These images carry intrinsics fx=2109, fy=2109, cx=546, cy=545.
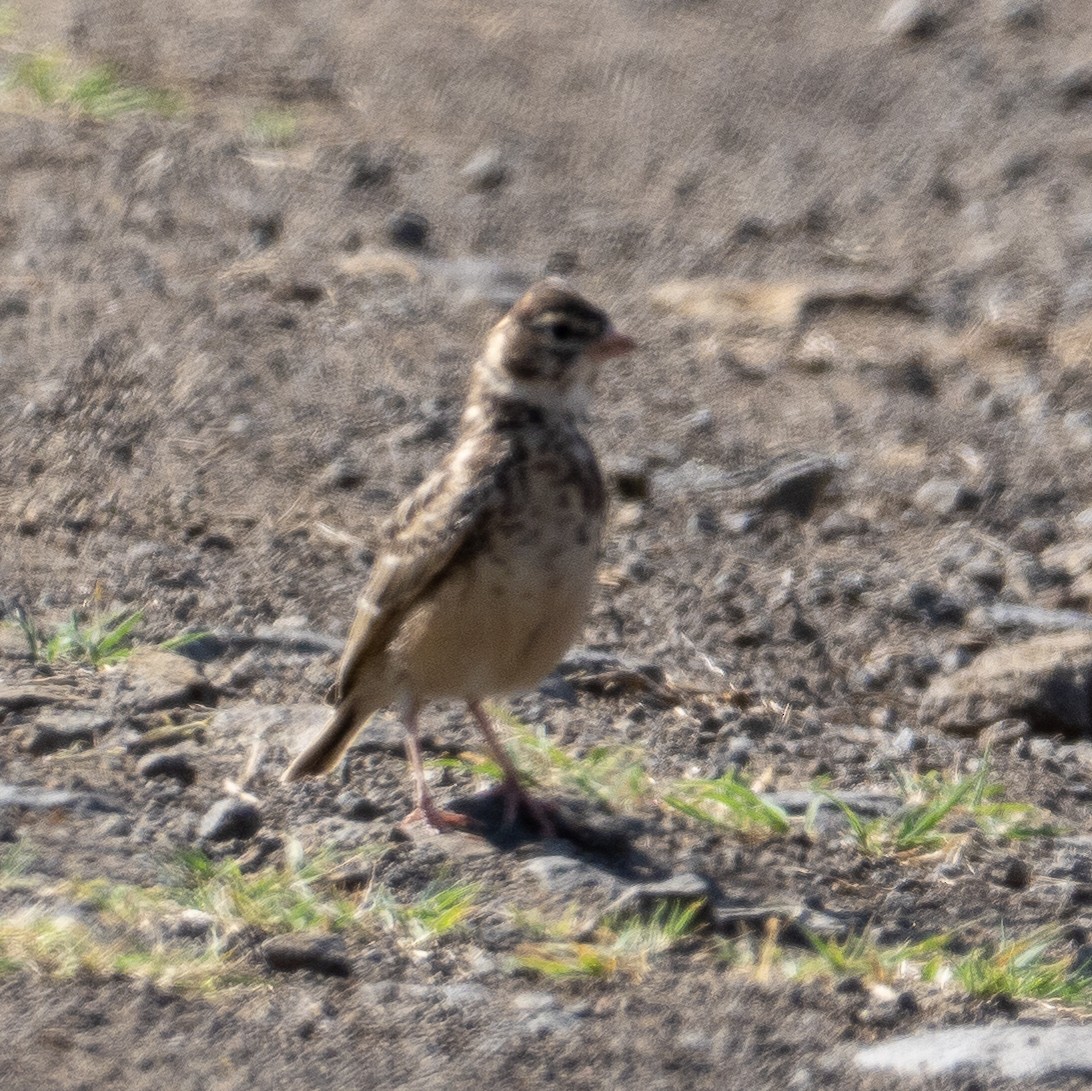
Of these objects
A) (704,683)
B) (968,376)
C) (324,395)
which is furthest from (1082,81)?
(704,683)

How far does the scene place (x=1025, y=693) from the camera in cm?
698

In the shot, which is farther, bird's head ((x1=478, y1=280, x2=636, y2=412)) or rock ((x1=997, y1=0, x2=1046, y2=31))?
rock ((x1=997, y1=0, x2=1046, y2=31))

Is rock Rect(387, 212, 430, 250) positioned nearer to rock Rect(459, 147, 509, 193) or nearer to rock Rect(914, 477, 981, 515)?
rock Rect(459, 147, 509, 193)

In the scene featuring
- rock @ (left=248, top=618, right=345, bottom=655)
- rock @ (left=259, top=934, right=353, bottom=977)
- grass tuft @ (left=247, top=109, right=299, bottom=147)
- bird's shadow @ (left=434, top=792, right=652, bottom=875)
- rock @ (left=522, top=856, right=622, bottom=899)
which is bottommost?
bird's shadow @ (left=434, top=792, right=652, bottom=875)

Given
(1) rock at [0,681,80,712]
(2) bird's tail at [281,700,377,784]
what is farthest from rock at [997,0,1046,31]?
(1) rock at [0,681,80,712]

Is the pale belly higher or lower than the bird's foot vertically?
higher

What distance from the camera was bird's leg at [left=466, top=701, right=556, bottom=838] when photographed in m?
5.69

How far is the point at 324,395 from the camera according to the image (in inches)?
337

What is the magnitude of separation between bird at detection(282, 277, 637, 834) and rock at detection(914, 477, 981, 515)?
2663 mm

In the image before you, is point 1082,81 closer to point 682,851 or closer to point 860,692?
point 860,692

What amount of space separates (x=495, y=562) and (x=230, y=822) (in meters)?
0.99

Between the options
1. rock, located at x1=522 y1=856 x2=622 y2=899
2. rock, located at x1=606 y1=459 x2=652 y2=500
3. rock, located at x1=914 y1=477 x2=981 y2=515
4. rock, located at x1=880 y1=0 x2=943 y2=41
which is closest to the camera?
rock, located at x1=522 y1=856 x2=622 y2=899

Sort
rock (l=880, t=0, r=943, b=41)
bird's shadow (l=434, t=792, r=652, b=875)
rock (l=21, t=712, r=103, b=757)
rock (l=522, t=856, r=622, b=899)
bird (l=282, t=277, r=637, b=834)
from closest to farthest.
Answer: rock (l=522, t=856, r=622, b=899) < bird's shadow (l=434, t=792, r=652, b=875) < bird (l=282, t=277, r=637, b=834) < rock (l=21, t=712, r=103, b=757) < rock (l=880, t=0, r=943, b=41)

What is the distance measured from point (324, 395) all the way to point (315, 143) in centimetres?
280
